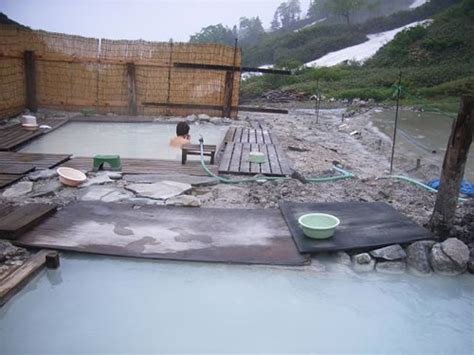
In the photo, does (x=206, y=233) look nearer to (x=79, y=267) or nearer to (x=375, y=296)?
(x=79, y=267)

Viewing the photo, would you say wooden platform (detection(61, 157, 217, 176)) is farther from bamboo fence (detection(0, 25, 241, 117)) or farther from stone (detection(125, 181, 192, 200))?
bamboo fence (detection(0, 25, 241, 117))

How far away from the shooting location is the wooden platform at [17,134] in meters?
6.22

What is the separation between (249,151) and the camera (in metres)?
6.16

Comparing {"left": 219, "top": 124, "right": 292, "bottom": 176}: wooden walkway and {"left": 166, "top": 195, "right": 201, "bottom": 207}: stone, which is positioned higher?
{"left": 219, "top": 124, "right": 292, "bottom": 176}: wooden walkway

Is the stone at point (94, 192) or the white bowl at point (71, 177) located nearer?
the stone at point (94, 192)

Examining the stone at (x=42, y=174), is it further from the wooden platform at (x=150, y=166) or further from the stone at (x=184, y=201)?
the stone at (x=184, y=201)

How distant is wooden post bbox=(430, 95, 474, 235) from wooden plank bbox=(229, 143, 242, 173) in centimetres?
238

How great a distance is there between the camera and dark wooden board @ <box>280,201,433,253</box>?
3.28 metres

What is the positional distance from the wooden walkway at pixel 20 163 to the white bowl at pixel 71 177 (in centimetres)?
55

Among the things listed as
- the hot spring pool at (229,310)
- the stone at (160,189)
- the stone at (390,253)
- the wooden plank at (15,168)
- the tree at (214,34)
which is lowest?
the hot spring pool at (229,310)

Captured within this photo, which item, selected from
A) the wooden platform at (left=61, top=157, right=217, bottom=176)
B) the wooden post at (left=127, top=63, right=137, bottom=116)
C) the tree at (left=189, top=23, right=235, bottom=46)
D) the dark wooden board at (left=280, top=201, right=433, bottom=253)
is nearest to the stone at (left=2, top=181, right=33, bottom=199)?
the wooden platform at (left=61, top=157, right=217, bottom=176)

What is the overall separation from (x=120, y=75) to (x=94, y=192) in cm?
582

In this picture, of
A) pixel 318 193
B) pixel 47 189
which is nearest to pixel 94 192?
pixel 47 189

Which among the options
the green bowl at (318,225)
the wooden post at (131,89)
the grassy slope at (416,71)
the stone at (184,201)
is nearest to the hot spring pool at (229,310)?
the green bowl at (318,225)
